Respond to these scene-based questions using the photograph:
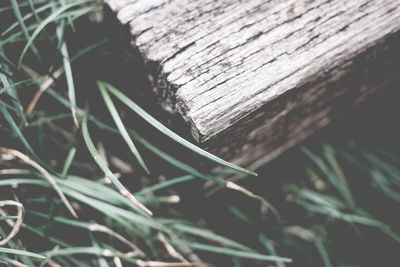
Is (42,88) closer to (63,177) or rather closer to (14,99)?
(14,99)

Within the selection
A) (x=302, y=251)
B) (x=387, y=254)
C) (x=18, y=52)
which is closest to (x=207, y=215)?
(x=302, y=251)

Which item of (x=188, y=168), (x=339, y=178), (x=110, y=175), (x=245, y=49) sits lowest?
(x=339, y=178)

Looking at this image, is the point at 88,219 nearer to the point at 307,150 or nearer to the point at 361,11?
the point at 307,150

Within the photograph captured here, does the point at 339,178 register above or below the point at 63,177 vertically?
below

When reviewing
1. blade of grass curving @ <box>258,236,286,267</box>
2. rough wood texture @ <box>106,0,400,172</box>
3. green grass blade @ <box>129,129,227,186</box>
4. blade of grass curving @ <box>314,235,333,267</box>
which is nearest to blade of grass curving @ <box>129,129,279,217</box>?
green grass blade @ <box>129,129,227,186</box>

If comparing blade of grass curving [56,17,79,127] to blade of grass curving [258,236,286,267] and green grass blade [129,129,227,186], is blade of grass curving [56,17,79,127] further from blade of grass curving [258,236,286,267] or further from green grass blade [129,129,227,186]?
blade of grass curving [258,236,286,267]

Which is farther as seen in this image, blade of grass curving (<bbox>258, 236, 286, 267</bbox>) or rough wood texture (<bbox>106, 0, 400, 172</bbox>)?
blade of grass curving (<bbox>258, 236, 286, 267</bbox>)

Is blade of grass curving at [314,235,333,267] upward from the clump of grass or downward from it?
downward

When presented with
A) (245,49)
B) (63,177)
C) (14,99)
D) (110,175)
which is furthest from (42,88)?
(245,49)
